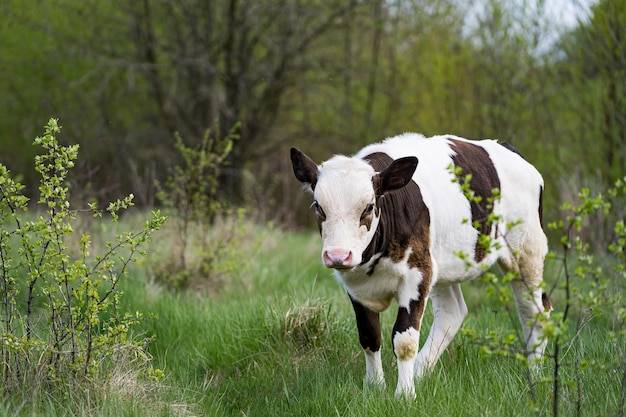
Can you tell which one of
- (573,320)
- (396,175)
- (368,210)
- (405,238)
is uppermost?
(396,175)

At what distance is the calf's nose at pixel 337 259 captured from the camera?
4.41 metres

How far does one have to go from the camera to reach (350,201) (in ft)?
15.4

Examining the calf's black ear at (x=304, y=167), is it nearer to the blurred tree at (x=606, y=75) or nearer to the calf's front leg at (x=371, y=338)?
the calf's front leg at (x=371, y=338)

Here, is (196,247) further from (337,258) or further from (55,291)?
(337,258)

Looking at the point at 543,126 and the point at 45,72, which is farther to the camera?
the point at 45,72

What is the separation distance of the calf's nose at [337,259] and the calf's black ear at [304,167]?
0.73 meters

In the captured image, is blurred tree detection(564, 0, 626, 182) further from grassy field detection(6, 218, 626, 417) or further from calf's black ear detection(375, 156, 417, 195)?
calf's black ear detection(375, 156, 417, 195)

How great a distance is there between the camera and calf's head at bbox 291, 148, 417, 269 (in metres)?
4.52

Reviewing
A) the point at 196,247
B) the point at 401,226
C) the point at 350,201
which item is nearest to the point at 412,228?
the point at 401,226

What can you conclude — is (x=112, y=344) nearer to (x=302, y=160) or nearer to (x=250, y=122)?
(x=302, y=160)

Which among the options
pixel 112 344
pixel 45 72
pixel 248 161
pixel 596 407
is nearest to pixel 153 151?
pixel 248 161

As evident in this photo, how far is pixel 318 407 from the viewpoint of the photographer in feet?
15.9

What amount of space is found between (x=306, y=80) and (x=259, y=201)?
2460 mm

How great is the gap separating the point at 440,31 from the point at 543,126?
3.51m
